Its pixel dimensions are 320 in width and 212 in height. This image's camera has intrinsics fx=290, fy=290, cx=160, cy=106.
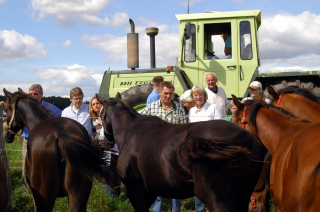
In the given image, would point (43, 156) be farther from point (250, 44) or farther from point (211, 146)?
point (250, 44)

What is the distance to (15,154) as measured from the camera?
7.97 metres

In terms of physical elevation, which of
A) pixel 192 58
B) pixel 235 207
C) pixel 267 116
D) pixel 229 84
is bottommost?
pixel 235 207

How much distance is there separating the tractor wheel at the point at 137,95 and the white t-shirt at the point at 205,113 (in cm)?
247

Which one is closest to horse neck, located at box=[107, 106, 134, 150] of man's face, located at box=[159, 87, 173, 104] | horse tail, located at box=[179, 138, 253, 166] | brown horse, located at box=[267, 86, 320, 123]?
man's face, located at box=[159, 87, 173, 104]

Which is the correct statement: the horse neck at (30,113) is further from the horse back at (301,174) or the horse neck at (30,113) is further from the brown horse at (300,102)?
the brown horse at (300,102)

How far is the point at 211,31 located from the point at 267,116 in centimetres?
401

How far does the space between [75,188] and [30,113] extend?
1.24 m

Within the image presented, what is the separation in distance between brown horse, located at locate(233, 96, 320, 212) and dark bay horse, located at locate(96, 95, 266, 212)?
245 mm

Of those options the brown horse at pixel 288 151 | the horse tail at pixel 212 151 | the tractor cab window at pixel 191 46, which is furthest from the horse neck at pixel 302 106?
the tractor cab window at pixel 191 46

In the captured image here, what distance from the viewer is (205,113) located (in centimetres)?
396

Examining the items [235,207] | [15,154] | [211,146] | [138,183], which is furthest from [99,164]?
[15,154]

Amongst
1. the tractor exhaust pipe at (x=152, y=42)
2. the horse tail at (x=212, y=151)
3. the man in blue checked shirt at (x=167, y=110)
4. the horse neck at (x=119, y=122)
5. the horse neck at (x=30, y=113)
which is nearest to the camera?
the horse tail at (x=212, y=151)

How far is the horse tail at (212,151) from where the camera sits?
2.56 m

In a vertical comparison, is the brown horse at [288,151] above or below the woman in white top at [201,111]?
below
